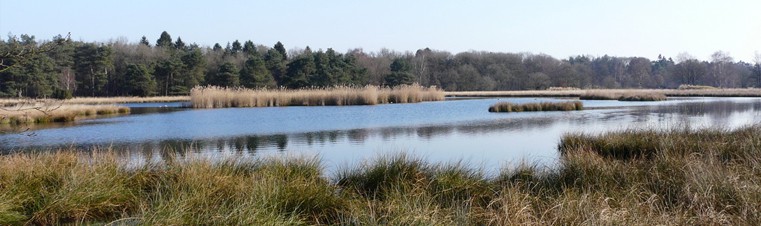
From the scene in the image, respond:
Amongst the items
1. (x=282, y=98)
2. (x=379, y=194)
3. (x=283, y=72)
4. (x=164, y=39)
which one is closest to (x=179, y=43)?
(x=164, y=39)

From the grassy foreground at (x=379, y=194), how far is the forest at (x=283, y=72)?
22.1 m

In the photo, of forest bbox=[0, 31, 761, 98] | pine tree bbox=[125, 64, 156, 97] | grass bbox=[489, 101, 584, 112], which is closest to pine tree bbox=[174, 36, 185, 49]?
forest bbox=[0, 31, 761, 98]

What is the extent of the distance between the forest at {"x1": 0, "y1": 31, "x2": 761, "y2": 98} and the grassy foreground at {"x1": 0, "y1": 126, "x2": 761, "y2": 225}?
22.1 metres

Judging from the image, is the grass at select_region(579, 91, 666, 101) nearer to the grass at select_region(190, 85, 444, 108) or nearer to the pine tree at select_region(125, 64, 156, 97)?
the grass at select_region(190, 85, 444, 108)

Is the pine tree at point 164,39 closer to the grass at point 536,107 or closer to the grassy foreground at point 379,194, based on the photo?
the grass at point 536,107

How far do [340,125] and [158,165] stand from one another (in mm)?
10818

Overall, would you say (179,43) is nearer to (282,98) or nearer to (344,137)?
(282,98)

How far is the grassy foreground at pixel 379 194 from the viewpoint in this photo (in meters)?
3.87

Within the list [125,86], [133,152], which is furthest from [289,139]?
[125,86]

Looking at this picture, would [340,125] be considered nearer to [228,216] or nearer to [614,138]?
[614,138]

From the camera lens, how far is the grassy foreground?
12.7 ft

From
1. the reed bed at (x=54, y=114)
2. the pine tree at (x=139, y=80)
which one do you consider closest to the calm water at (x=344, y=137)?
the reed bed at (x=54, y=114)

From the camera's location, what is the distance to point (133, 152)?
34.6 feet

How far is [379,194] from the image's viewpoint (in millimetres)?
5473
